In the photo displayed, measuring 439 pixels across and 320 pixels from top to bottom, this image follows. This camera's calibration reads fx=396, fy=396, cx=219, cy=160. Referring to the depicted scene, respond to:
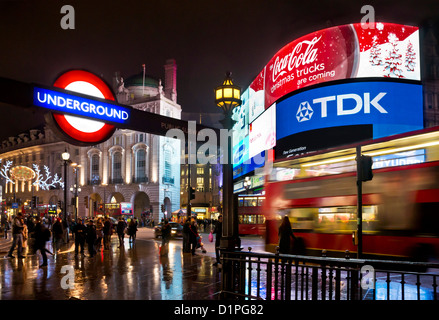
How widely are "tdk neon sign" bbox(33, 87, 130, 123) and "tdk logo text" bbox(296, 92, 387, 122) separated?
27278mm

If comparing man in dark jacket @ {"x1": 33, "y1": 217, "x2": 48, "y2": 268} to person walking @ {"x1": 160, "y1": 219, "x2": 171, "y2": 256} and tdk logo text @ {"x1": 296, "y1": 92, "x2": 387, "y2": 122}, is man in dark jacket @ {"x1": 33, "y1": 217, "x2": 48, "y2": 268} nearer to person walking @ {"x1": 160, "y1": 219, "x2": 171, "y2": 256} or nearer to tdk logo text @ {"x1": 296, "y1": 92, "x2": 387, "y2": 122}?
person walking @ {"x1": 160, "y1": 219, "x2": 171, "y2": 256}

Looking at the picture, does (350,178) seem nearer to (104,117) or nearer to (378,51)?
(104,117)

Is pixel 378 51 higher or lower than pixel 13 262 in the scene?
higher

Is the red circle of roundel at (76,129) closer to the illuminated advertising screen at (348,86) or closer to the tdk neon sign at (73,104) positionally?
the tdk neon sign at (73,104)

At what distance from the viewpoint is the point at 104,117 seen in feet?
15.0

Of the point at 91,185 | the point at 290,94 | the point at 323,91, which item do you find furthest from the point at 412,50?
the point at 91,185

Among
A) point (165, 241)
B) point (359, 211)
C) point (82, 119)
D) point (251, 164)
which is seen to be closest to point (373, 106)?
point (251, 164)

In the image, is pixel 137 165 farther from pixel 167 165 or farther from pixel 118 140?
pixel 118 140

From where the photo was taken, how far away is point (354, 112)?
2941 cm

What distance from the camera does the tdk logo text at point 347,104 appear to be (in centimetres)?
2882

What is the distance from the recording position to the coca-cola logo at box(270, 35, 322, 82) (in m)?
31.8
